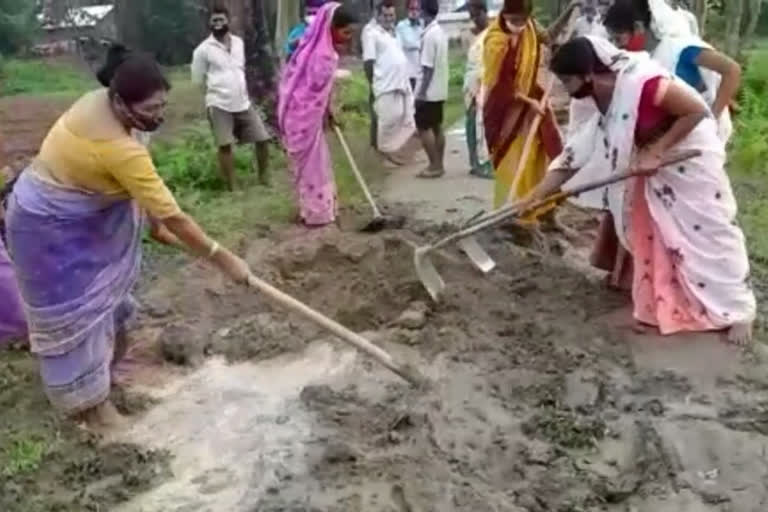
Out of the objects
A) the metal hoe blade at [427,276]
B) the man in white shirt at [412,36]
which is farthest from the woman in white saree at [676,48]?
the man in white shirt at [412,36]

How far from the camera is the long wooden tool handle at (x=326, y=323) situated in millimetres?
4438

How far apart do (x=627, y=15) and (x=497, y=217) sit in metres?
1.13

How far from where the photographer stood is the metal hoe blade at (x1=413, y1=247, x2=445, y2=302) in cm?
618

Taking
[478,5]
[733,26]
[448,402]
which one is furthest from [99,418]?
[733,26]

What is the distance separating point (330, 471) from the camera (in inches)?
167

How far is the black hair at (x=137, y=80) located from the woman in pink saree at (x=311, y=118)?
3.62 meters

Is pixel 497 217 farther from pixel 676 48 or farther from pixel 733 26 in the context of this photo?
pixel 733 26

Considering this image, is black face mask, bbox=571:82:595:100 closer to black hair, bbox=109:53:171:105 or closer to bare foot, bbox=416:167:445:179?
black hair, bbox=109:53:171:105

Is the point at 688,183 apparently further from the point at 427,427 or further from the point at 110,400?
the point at 110,400

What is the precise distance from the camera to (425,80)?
1057 cm

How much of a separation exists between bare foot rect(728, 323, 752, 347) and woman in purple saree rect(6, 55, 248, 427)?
7.47 ft

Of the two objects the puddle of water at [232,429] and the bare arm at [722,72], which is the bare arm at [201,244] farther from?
the bare arm at [722,72]

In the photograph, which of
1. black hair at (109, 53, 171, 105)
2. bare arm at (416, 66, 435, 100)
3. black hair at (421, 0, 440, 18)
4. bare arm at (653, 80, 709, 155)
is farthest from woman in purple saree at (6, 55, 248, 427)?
black hair at (421, 0, 440, 18)

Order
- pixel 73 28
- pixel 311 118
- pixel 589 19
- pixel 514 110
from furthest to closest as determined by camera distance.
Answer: pixel 73 28 → pixel 589 19 → pixel 311 118 → pixel 514 110
